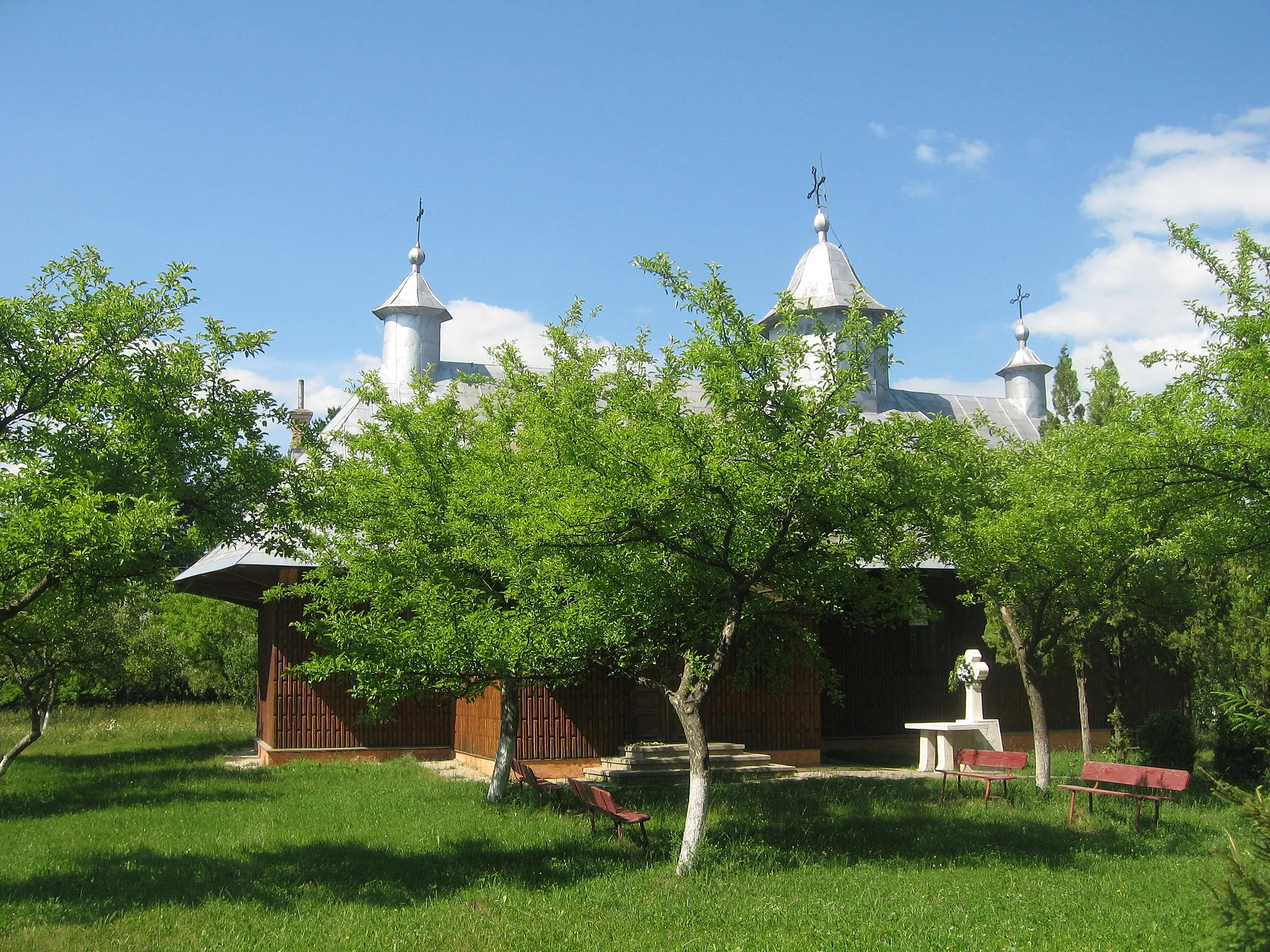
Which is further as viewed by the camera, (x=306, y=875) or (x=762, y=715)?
(x=762, y=715)

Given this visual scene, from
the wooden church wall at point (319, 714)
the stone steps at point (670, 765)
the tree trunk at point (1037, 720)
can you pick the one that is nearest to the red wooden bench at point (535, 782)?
the stone steps at point (670, 765)

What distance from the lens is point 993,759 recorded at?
13.9 meters

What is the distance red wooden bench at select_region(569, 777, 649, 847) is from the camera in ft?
33.5

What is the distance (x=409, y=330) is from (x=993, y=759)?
676 inches

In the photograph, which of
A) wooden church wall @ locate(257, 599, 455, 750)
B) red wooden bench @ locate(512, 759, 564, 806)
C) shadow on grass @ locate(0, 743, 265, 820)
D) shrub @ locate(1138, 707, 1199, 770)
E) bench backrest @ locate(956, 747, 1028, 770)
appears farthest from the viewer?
wooden church wall @ locate(257, 599, 455, 750)

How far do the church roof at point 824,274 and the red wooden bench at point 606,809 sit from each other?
16.6 meters

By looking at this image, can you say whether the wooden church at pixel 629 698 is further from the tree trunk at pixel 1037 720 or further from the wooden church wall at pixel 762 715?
the tree trunk at pixel 1037 720

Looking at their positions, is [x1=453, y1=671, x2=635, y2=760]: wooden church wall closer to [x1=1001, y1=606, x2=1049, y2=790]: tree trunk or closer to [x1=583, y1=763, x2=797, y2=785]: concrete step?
[x1=583, y1=763, x2=797, y2=785]: concrete step

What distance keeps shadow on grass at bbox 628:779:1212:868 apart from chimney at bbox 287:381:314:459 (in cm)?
578

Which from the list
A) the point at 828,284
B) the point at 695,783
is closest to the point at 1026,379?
the point at 828,284

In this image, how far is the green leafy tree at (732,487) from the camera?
8906 mm

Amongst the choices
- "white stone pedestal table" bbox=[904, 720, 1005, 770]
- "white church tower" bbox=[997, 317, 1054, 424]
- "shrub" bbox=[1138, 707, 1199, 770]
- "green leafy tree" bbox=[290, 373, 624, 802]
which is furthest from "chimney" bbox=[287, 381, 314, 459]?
"white church tower" bbox=[997, 317, 1054, 424]

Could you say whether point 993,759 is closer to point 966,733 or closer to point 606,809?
point 966,733

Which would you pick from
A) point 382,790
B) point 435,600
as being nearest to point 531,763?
point 382,790
